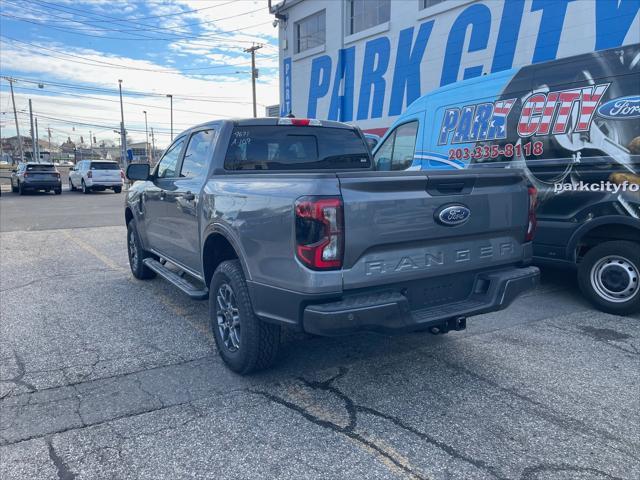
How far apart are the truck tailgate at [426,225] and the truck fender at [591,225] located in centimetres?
179

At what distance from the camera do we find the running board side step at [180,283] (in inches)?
169

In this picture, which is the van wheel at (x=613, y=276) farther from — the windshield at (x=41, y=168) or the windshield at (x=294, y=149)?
the windshield at (x=41, y=168)

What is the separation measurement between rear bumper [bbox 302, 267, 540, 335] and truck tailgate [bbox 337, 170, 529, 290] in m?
0.10

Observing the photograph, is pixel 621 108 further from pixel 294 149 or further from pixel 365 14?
pixel 365 14

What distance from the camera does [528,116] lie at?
17.6ft

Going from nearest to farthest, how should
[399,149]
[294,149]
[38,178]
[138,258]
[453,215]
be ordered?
[453,215] < [294,149] < [138,258] < [399,149] < [38,178]

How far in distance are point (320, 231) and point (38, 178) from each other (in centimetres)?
2569

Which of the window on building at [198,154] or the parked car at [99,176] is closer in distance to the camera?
the window on building at [198,154]

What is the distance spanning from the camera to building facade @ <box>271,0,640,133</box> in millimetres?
9469

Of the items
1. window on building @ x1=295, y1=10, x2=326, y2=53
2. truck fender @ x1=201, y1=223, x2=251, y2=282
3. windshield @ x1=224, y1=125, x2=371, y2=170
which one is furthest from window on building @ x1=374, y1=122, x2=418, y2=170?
window on building @ x1=295, y1=10, x2=326, y2=53

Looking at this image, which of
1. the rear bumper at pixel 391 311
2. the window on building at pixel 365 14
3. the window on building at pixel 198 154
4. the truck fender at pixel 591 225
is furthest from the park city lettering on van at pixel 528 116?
the window on building at pixel 365 14

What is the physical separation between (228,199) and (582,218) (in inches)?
144

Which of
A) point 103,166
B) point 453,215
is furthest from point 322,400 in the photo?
point 103,166

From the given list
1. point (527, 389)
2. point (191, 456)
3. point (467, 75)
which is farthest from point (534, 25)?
point (191, 456)
